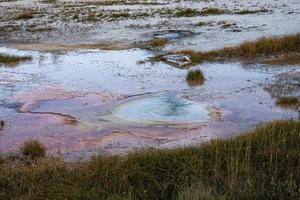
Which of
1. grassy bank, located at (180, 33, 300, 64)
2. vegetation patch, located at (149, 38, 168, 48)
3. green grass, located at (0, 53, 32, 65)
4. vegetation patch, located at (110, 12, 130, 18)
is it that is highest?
grassy bank, located at (180, 33, 300, 64)

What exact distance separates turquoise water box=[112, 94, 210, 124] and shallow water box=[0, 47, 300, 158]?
23mm

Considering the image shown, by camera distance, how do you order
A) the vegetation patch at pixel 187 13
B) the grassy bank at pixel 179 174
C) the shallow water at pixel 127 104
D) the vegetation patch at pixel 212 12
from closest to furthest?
the grassy bank at pixel 179 174 → the shallow water at pixel 127 104 → the vegetation patch at pixel 212 12 → the vegetation patch at pixel 187 13

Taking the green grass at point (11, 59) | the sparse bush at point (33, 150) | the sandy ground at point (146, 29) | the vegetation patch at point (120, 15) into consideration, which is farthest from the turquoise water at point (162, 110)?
the vegetation patch at point (120, 15)

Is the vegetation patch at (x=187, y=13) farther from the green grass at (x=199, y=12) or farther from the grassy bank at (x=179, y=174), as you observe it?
the grassy bank at (x=179, y=174)

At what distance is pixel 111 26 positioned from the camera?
112ft

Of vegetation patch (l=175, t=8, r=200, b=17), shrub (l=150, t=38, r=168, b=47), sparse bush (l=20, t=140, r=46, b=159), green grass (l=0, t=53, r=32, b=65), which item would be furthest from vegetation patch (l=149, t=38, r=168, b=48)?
sparse bush (l=20, t=140, r=46, b=159)

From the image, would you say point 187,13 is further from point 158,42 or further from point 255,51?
point 255,51

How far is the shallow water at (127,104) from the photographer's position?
1098 centimetres

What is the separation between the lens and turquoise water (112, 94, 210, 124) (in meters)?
12.2

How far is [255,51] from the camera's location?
2139cm

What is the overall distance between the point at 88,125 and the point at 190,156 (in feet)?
15.0

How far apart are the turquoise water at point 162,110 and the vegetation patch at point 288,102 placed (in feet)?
5.72

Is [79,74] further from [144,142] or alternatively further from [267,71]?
[144,142]

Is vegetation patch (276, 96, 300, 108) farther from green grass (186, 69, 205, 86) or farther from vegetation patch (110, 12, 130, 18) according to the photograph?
vegetation patch (110, 12, 130, 18)
